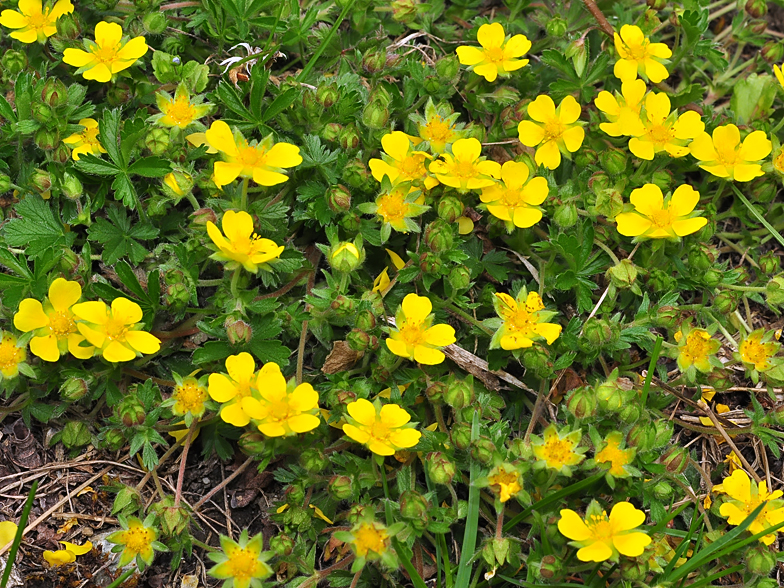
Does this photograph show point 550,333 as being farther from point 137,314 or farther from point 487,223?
point 137,314

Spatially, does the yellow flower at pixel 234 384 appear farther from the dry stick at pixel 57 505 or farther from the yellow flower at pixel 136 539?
the dry stick at pixel 57 505

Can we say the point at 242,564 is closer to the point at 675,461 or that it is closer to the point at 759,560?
the point at 675,461

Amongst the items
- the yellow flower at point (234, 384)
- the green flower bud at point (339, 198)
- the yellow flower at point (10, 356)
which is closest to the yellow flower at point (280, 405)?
the yellow flower at point (234, 384)

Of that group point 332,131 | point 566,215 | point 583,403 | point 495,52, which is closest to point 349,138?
point 332,131

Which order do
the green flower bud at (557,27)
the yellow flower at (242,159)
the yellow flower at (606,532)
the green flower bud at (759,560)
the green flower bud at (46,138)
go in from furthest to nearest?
1. the green flower bud at (557,27)
2. the green flower bud at (46,138)
3. the yellow flower at (242,159)
4. the green flower bud at (759,560)
5. the yellow flower at (606,532)

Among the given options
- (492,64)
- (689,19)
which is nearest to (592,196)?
(492,64)
